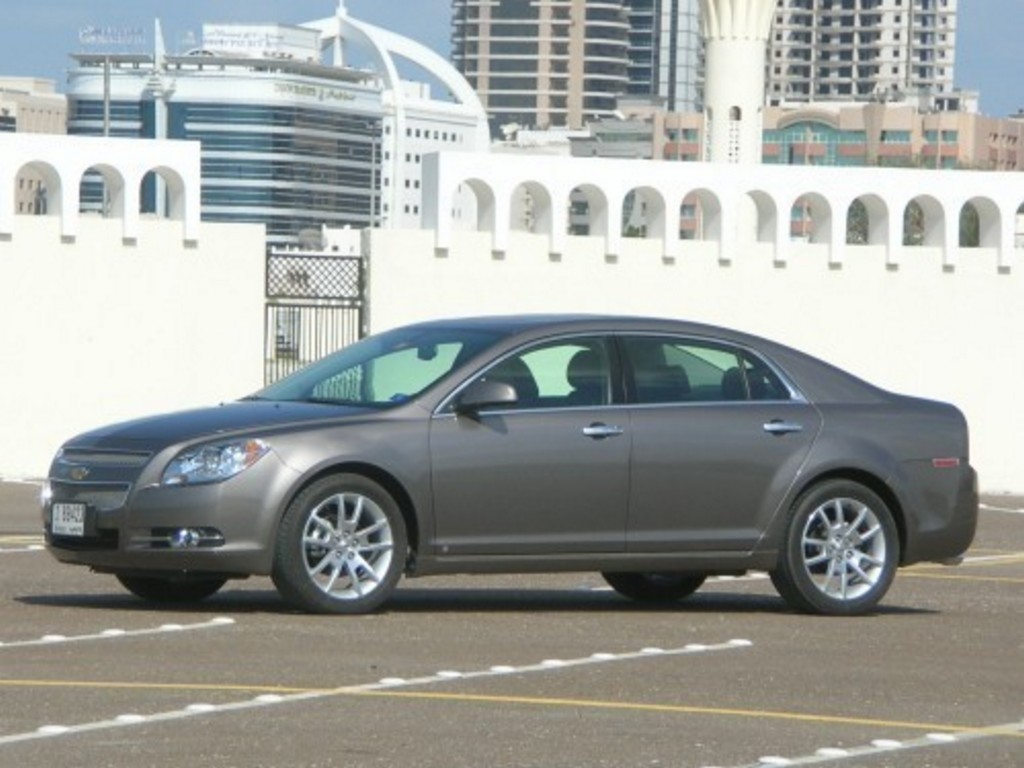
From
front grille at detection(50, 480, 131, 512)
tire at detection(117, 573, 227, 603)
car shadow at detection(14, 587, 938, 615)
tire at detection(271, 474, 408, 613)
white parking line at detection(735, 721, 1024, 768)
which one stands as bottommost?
car shadow at detection(14, 587, 938, 615)

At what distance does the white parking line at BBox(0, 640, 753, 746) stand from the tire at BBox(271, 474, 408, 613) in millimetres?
1498

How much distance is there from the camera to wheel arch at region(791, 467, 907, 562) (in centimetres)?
1470

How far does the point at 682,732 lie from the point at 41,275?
71.4 feet

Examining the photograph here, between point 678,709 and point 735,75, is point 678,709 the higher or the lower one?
the lower one

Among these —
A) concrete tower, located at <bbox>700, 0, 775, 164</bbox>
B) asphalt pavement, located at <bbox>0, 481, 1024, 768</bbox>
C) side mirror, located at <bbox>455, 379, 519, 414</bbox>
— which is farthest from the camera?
concrete tower, located at <bbox>700, 0, 775, 164</bbox>

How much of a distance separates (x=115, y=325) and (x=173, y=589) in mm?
17457

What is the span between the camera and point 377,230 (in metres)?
32.9

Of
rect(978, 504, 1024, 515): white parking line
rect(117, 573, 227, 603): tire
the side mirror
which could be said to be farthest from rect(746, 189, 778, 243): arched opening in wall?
the side mirror

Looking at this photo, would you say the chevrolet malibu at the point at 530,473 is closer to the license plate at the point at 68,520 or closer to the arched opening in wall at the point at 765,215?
the license plate at the point at 68,520

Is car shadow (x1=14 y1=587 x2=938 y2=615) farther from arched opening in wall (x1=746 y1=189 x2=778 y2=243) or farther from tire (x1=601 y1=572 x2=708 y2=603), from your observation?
arched opening in wall (x1=746 y1=189 x2=778 y2=243)

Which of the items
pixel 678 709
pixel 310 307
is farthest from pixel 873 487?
pixel 310 307

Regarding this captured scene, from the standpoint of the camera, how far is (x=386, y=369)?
1442 cm

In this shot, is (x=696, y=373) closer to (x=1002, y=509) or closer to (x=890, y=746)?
(x=890, y=746)

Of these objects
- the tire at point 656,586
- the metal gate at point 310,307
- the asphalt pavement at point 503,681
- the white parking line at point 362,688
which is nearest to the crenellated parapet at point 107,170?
the metal gate at point 310,307
